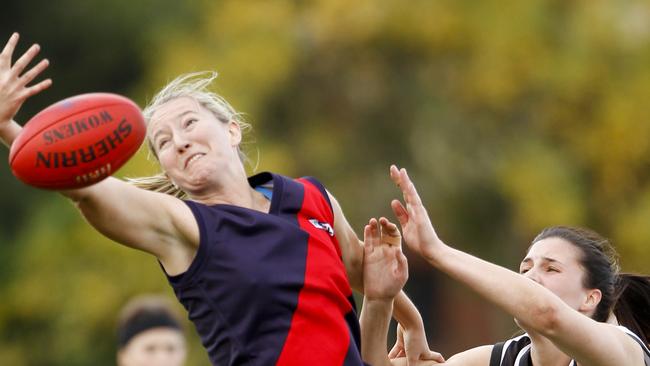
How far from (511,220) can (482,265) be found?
31.1 feet

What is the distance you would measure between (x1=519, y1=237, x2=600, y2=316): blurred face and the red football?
5.95 ft

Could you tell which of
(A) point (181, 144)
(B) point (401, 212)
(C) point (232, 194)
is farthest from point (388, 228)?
(A) point (181, 144)

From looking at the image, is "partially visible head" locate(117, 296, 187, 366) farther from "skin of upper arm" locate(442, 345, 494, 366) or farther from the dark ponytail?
A: the dark ponytail

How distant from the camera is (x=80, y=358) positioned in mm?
13555

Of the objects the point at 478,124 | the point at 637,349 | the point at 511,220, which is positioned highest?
the point at 637,349

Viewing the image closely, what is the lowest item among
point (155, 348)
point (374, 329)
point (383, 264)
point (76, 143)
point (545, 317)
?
point (155, 348)

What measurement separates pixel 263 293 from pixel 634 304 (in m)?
1.85

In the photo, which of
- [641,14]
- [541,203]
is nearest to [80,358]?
[541,203]

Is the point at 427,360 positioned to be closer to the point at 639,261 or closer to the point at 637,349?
the point at 637,349

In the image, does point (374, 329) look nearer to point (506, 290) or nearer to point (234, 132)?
point (506, 290)

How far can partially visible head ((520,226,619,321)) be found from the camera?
5.21 meters

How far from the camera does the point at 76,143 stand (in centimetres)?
403

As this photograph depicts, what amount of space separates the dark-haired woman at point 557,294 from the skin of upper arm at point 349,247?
0.93 feet

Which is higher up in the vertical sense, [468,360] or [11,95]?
[11,95]
